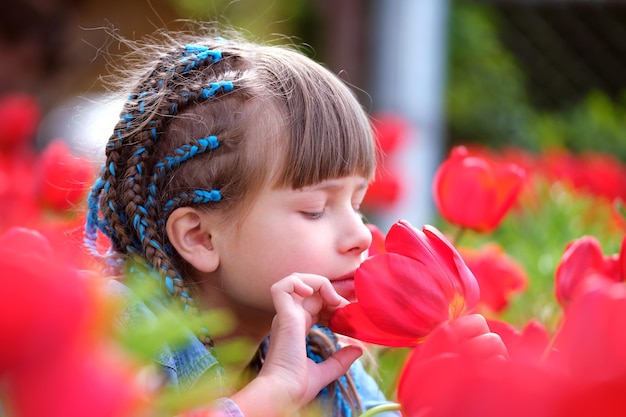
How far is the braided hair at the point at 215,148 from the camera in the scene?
1076mm

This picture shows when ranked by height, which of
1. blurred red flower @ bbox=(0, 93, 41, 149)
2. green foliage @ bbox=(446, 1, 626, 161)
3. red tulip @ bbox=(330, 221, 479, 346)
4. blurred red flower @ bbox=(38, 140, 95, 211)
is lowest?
green foliage @ bbox=(446, 1, 626, 161)

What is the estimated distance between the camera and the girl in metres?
1.04

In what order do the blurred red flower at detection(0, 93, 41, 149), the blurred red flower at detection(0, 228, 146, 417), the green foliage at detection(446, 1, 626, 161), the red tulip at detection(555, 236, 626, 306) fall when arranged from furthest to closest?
the green foliage at detection(446, 1, 626, 161)
the blurred red flower at detection(0, 93, 41, 149)
the red tulip at detection(555, 236, 626, 306)
the blurred red flower at detection(0, 228, 146, 417)

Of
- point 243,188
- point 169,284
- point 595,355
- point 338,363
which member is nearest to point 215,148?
point 243,188

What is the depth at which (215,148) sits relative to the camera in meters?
1.09

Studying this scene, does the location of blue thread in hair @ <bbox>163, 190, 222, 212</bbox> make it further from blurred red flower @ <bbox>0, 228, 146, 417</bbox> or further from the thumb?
blurred red flower @ <bbox>0, 228, 146, 417</bbox>

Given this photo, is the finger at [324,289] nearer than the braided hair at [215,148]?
Yes

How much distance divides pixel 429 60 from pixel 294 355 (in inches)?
130

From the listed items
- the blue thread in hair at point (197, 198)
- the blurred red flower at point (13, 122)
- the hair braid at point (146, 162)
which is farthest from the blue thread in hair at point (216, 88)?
the blurred red flower at point (13, 122)

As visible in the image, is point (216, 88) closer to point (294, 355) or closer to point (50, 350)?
point (294, 355)

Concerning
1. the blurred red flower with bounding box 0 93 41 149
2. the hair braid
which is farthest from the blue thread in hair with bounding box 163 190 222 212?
the blurred red flower with bounding box 0 93 41 149

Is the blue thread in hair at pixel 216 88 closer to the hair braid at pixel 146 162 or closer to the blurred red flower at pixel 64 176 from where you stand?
the hair braid at pixel 146 162

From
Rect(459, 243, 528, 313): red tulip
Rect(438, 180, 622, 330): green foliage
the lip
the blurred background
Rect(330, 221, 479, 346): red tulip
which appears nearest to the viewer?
Rect(330, 221, 479, 346): red tulip

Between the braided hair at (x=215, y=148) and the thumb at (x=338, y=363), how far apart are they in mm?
100
